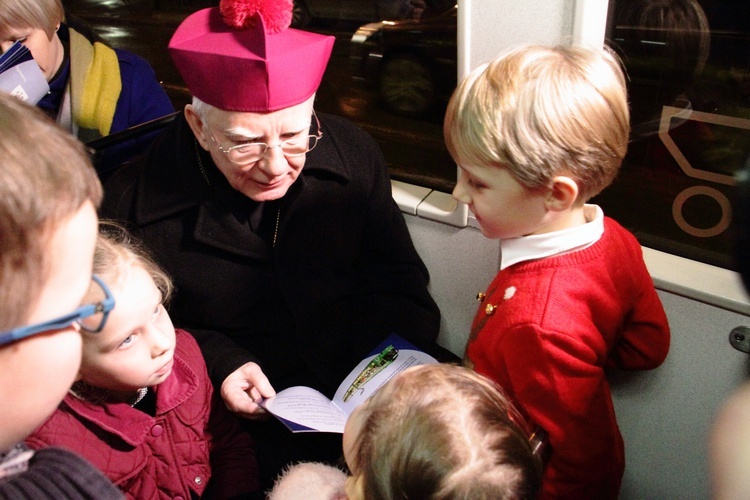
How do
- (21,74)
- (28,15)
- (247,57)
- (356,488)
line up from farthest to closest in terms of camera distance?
(28,15) → (21,74) → (247,57) → (356,488)

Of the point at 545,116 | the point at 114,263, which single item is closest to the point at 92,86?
the point at 114,263

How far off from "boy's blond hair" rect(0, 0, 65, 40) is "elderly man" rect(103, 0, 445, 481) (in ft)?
1.98

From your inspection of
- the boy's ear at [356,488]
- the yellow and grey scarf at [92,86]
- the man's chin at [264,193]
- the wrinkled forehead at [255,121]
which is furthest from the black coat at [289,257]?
the boy's ear at [356,488]

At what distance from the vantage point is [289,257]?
6.35 feet

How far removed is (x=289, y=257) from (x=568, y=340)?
907 mm

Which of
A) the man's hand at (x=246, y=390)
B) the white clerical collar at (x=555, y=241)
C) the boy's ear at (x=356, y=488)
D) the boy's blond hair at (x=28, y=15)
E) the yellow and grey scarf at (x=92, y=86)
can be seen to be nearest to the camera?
the boy's ear at (x=356, y=488)

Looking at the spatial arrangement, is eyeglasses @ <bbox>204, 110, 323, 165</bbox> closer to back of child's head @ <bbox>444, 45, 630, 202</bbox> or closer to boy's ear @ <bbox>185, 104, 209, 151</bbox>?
boy's ear @ <bbox>185, 104, 209, 151</bbox>

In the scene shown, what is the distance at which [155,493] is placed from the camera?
1.53m

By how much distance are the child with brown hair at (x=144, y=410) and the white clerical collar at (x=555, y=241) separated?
786 mm

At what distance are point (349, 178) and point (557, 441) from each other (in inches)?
37.8

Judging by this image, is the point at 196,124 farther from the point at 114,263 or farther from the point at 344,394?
the point at 344,394

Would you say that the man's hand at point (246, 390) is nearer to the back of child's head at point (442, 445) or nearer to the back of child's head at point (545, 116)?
the back of child's head at point (442, 445)

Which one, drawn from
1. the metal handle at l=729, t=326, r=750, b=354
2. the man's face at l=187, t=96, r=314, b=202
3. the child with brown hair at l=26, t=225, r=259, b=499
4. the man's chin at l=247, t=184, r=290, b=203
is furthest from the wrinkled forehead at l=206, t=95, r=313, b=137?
the metal handle at l=729, t=326, r=750, b=354

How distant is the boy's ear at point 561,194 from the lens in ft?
4.24
